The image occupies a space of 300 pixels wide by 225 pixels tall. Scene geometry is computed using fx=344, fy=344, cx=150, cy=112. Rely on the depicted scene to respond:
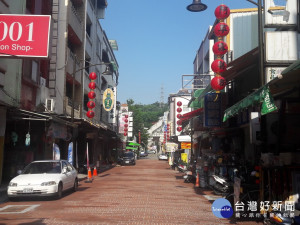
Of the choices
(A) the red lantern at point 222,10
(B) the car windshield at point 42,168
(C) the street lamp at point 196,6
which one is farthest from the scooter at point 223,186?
(A) the red lantern at point 222,10

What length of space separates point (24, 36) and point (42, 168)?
553 cm

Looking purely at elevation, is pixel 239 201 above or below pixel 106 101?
below

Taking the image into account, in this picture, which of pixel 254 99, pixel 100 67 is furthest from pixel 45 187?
pixel 100 67

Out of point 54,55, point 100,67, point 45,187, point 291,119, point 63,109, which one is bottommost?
point 45,187

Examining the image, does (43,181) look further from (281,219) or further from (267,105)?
(281,219)

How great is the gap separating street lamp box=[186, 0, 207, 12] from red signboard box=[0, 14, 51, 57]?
5.70 meters

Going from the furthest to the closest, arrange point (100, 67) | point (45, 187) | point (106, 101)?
point (100, 67) → point (106, 101) → point (45, 187)

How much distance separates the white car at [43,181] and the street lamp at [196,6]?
8542mm

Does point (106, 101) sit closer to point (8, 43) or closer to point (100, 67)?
point (100, 67)

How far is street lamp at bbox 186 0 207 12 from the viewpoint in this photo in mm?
13852

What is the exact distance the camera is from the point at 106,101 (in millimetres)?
35250

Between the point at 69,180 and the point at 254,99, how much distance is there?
9336mm

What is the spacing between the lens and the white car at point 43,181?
1253 centimetres

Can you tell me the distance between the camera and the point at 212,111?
1842 cm
